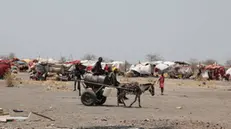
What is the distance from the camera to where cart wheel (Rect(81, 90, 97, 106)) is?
777 inches

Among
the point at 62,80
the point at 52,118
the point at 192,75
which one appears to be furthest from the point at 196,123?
the point at 192,75

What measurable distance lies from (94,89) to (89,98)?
0.54m

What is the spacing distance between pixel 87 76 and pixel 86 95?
3.04 feet

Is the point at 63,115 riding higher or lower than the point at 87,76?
lower

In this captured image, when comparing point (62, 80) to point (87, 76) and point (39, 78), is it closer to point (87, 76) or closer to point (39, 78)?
point (39, 78)

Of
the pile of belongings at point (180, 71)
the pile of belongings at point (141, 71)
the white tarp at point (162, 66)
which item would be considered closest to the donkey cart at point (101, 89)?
the pile of belongings at point (180, 71)

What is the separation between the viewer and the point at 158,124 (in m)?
13.4

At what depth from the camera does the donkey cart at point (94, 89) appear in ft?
64.6

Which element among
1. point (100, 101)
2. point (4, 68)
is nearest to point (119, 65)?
point (4, 68)

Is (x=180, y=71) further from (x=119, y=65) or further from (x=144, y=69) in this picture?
(x=119, y=65)

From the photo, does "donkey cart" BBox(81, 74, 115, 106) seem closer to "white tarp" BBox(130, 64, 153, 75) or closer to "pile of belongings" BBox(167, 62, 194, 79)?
"pile of belongings" BBox(167, 62, 194, 79)

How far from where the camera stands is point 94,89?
20062 mm

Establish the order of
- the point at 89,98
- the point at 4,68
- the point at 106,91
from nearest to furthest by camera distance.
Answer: the point at 106,91 < the point at 89,98 < the point at 4,68

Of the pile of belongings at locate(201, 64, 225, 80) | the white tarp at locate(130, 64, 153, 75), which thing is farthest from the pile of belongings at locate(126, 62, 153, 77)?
the pile of belongings at locate(201, 64, 225, 80)
